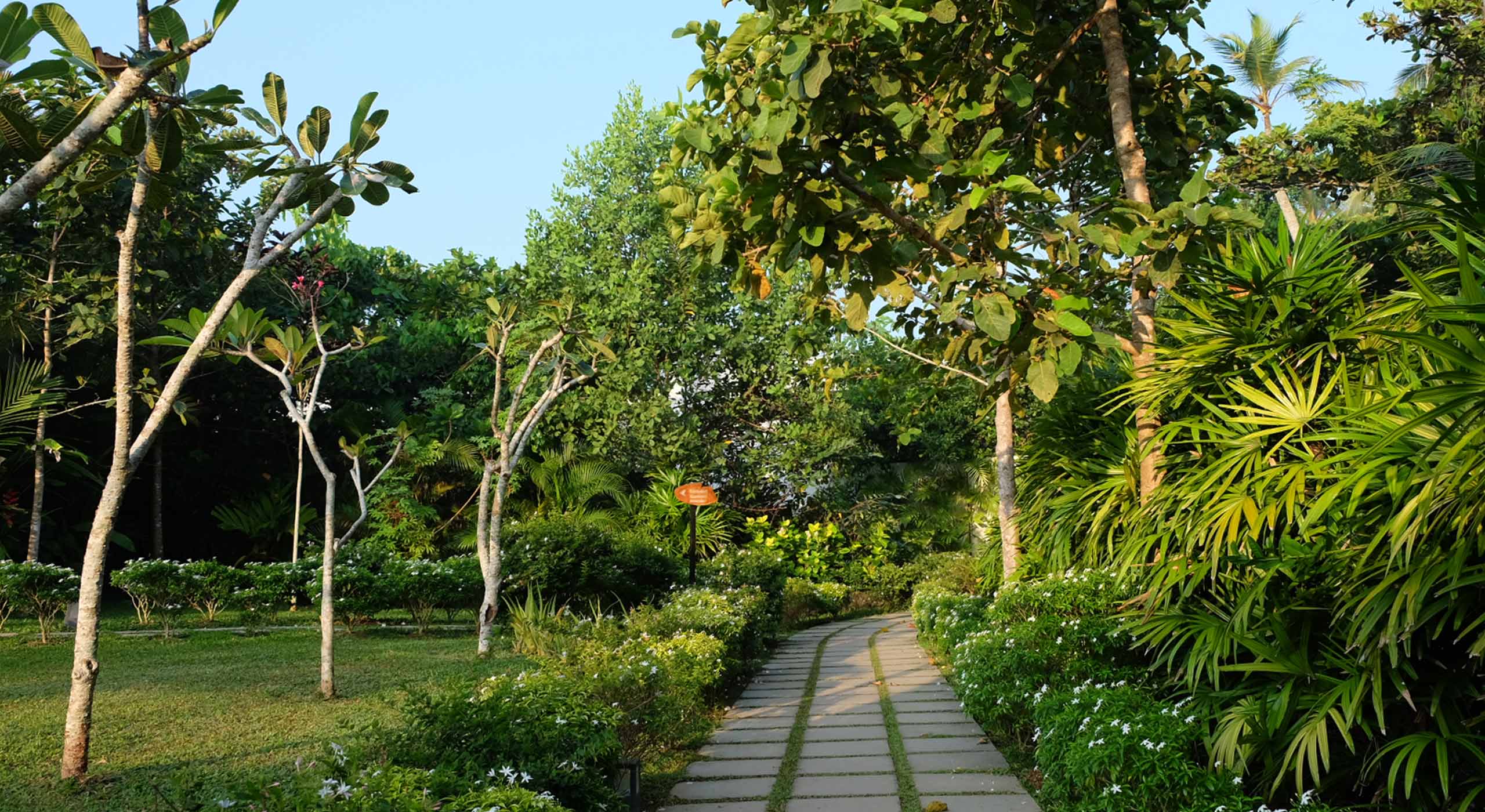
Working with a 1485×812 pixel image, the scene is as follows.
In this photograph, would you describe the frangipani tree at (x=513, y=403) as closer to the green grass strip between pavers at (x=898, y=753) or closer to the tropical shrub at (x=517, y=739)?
the green grass strip between pavers at (x=898, y=753)

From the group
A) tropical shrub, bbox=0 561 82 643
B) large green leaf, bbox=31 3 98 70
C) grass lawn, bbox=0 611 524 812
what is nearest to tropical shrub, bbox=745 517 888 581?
grass lawn, bbox=0 611 524 812

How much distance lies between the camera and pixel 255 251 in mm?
4234

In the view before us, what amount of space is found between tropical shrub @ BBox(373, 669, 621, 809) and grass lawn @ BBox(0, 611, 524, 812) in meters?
0.30

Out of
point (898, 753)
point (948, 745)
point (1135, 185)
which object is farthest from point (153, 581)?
point (1135, 185)

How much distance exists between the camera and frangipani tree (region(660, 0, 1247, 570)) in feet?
13.4

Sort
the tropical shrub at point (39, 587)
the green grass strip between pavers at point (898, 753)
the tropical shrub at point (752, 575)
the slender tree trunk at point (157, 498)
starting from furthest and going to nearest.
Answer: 1. the slender tree trunk at point (157, 498)
2. the tropical shrub at point (752, 575)
3. the tropical shrub at point (39, 587)
4. the green grass strip between pavers at point (898, 753)

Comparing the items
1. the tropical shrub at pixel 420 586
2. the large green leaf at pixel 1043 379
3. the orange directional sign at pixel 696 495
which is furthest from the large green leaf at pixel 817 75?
the tropical shrub at pixel 420 586

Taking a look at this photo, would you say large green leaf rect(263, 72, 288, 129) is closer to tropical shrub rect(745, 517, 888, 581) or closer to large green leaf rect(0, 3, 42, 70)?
large green leaf rect(0, 3, 42, 70)

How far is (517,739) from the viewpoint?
3607 millimetres

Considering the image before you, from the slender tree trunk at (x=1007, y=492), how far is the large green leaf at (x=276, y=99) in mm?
5489

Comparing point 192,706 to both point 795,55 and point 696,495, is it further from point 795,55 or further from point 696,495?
point 696,495

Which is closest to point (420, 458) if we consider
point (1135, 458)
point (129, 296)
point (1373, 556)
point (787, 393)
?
point (787, 393)

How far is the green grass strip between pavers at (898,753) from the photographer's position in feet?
14.4

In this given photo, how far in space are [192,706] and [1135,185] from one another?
19.1 feet
